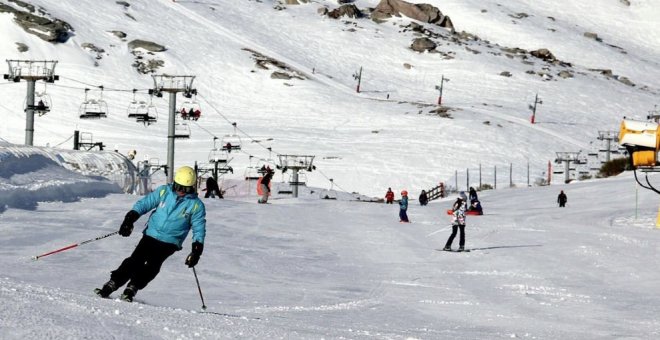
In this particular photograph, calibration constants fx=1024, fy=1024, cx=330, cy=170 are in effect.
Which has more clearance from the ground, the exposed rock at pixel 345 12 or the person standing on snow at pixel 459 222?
the exposed rock at pixel 345 12

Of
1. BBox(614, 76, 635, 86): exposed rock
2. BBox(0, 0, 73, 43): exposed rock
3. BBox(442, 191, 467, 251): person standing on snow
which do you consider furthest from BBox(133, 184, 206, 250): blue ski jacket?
BBox(614, 76, 635, 86): exposed rock

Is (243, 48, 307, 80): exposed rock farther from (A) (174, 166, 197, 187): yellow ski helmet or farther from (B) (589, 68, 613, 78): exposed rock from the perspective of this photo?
(A) (174, 166, 197, 187): yellow ski helmet

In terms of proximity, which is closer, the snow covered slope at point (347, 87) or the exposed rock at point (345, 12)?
the snow covered slope at point (347, 87)

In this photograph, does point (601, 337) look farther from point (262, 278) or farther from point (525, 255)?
point (525, 255)

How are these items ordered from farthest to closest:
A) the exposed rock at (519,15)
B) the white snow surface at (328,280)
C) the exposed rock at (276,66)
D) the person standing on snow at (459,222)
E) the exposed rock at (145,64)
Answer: the exposed rock at (519,15) → the exposed rock at (276,66) → the exposed rock at (145,64) → the person standing on snow at (459,222) → the white snow surface at (328,280)

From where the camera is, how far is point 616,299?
608 inches

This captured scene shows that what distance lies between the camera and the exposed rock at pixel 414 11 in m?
160

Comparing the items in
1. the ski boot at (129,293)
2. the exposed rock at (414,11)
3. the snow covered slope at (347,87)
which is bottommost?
the ski boot at (129,293)

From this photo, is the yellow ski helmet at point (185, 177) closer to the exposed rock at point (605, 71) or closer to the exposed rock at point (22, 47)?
the exposed rock at point (22, 47)

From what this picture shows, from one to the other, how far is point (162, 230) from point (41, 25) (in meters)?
109

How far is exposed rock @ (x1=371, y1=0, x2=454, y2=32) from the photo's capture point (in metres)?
160

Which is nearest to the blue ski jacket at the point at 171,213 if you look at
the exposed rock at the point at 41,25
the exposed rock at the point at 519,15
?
the exposed rock at the point at 41,25

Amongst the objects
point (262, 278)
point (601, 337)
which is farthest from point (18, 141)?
point (601, 337)

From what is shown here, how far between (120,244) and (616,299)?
8.30 meters
